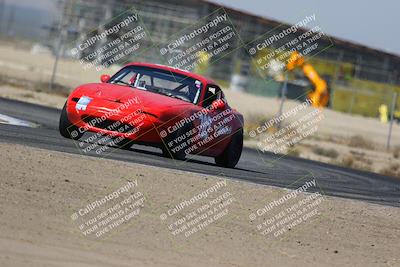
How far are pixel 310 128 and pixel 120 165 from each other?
32.5 m

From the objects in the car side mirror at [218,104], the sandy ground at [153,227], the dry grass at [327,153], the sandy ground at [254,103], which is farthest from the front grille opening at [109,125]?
the sandy ground at [254,103]

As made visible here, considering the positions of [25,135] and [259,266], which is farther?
[25,135]

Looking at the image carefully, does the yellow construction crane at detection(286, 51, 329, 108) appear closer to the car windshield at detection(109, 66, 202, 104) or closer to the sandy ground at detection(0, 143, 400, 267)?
the car windshield at detection(109, 66, 202, 104)

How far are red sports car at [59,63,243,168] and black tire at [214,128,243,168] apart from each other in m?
0.04

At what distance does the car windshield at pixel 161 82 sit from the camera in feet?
47.2

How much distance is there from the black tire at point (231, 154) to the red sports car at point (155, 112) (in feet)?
0.13

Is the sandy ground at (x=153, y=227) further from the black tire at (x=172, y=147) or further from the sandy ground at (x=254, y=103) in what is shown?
the sandy ground at (x=254, y=103)

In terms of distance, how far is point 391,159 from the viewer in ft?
106

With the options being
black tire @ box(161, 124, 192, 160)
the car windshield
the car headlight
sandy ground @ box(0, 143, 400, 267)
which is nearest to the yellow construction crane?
the car windshield

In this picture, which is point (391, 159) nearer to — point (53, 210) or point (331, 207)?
point (331, 207)

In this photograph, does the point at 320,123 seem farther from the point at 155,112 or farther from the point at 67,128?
the point at 155,112

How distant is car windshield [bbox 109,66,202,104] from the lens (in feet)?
47.2

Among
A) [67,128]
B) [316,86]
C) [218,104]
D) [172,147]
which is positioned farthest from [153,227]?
[316,86]

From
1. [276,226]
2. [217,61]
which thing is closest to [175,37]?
[217,61]
